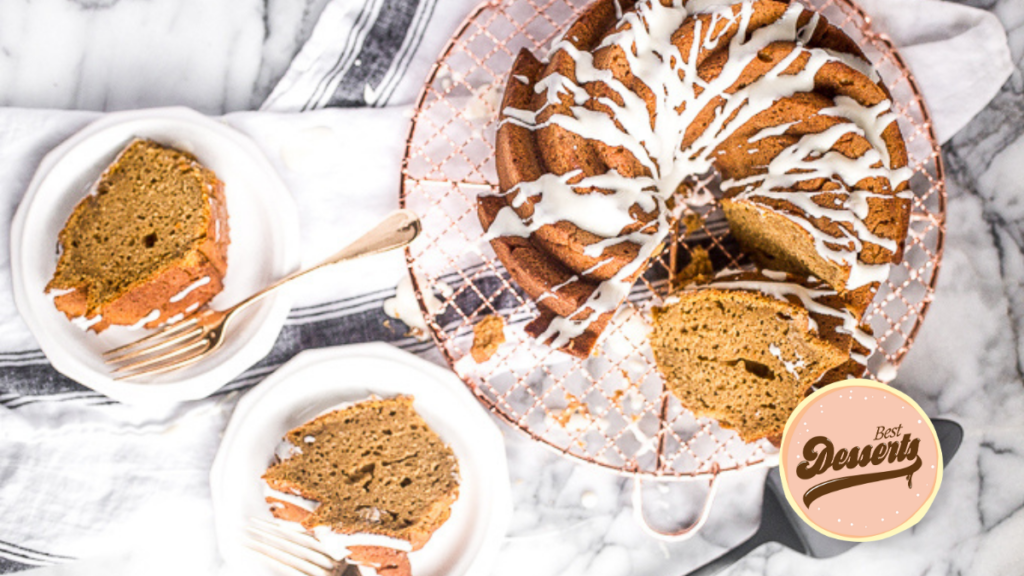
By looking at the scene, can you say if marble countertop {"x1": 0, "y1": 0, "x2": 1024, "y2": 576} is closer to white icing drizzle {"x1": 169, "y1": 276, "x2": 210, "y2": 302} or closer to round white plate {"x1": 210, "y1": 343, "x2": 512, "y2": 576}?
round white plate {"x1": 210, "y1": 343, "x2": 512, "y2": 576}

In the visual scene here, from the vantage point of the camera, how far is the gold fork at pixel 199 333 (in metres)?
2.22

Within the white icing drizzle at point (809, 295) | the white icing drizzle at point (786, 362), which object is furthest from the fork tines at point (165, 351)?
the white icing drizzle at point (786, 362)

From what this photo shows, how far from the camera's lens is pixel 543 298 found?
208 cm

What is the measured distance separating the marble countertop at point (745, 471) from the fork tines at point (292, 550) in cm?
46

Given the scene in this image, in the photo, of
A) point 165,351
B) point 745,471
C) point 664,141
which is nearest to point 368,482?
point 165,351

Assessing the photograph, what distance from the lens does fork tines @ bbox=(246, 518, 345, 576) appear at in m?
2.30

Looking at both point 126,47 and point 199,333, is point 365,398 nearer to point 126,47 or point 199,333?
point 199,333

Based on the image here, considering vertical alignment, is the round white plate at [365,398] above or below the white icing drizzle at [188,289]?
below

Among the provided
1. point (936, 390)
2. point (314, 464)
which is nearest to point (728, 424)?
point (936, 390)

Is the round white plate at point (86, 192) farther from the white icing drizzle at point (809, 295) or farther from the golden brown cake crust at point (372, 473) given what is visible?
the white icing drizzle at point (809, 295)

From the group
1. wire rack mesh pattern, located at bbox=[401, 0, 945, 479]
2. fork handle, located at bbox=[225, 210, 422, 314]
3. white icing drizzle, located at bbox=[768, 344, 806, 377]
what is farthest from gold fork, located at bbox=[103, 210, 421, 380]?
white icing drizzle, located at bbox=[768, 344, 806, 377]

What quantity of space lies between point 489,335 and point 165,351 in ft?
3.25

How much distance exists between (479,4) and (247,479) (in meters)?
1.68

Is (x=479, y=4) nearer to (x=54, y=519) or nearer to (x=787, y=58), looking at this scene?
(x=787, y=58)
